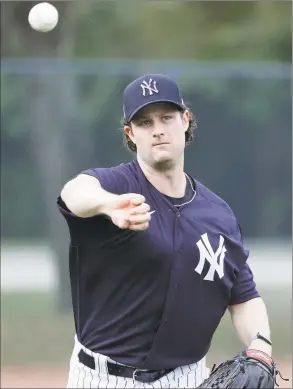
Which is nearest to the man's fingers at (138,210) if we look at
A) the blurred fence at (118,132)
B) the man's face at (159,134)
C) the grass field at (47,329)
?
the man's face at (159,134)

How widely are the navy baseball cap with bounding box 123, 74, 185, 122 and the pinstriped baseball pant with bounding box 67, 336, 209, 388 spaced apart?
0.78 meters

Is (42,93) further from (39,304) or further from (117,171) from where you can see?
(117,171)

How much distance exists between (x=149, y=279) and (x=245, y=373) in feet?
1.33

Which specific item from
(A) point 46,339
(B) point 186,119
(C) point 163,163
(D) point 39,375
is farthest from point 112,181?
(A) point 46,339

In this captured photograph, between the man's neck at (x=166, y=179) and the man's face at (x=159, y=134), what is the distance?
0.03 metres

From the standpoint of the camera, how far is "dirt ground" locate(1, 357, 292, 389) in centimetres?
675

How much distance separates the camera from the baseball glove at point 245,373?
2816mm

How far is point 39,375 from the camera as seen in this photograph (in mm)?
7203

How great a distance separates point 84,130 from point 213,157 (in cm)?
131

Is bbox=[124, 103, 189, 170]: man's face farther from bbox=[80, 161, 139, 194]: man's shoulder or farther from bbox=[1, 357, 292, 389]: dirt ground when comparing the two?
bbox=[1, 357, 292, 389]: dirt ground

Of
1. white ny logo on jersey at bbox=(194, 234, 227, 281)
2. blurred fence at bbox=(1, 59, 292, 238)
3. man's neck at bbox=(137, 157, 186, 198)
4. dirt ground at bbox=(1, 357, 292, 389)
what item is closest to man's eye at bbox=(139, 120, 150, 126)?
man's neck at bbox=(137, 157, 186, 198)

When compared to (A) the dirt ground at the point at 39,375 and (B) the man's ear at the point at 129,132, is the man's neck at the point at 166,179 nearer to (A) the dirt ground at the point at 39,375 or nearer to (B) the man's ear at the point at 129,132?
(B) the man's ear at the point at 129,132

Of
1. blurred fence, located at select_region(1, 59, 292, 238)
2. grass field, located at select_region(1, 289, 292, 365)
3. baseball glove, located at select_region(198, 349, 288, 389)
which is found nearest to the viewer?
baseball glove, located at select_region(198, 349, 288, 389)

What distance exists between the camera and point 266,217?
9312 mm
